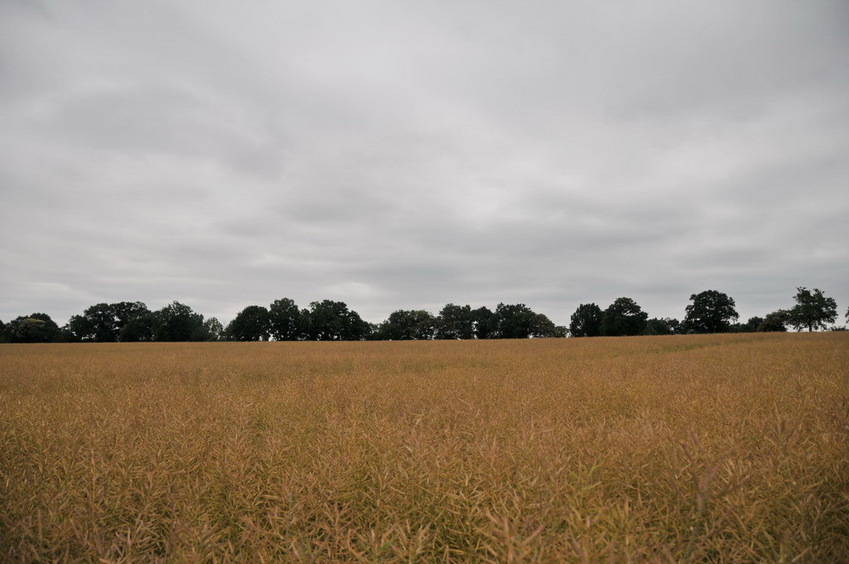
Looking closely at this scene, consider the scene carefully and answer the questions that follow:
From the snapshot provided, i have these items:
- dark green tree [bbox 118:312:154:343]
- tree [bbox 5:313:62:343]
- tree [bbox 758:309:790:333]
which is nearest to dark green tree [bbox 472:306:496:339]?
tree [bbox 758:309:790:333]

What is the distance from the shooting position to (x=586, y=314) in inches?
4449

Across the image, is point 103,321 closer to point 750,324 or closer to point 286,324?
point 286,324

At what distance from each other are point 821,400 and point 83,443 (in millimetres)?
7643

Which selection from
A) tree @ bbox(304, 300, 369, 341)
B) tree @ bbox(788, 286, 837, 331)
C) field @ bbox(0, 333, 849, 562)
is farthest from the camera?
tree @ bbox(304, 300, 369, 341)

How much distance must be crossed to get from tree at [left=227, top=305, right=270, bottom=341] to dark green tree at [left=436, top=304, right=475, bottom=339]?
153ft

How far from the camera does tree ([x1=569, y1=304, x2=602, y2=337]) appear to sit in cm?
10952

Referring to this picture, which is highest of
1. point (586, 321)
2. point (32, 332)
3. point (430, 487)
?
point (586, 321)

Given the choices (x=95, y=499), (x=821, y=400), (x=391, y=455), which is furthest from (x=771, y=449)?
(x=95, y=499)

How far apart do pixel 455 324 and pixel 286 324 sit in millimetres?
47419

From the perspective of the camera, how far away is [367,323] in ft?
381

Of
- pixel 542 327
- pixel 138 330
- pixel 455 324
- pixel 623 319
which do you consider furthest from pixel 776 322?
pixel 138 330

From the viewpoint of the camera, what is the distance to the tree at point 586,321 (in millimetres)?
109519

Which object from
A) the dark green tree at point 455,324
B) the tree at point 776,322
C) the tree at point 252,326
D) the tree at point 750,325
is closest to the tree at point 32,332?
the tree at point 252,326

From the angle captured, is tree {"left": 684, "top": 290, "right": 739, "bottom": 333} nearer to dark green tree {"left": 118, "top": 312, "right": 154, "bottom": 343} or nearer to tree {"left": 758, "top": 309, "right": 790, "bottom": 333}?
tree {"left": 758, "top": 309, "right": 790, "bottom": 333}
